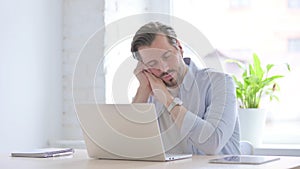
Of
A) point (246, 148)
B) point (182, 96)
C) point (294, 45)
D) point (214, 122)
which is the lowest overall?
point (246, 148)

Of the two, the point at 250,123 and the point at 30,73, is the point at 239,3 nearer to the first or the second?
the point at 250,123

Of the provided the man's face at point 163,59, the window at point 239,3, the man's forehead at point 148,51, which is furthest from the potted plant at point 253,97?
the man's forehead at point 148,51

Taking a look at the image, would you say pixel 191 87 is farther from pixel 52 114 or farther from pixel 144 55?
pixel 52 114

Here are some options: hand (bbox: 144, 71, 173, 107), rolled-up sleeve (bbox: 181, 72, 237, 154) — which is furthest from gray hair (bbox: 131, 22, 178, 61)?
rolled-up sleeve (bbox: 181, 72, 237, 154)

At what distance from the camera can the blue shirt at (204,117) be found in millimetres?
2500

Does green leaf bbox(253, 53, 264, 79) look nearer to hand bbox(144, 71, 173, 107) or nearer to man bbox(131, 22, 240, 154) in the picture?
man bbox(131, 22, 240, 154)

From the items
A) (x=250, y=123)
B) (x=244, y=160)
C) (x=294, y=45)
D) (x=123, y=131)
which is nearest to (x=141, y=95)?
(x=123, y=131)

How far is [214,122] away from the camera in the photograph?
2537mm

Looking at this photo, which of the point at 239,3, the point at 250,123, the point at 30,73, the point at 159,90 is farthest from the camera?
the point at 239,3

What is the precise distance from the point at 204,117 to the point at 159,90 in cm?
26

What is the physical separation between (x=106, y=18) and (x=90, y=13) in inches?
4.4

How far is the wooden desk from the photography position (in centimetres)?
198

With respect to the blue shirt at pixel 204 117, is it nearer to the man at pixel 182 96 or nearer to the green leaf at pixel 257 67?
the man at pixel 182 96

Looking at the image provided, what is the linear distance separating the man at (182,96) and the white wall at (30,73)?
104cm
